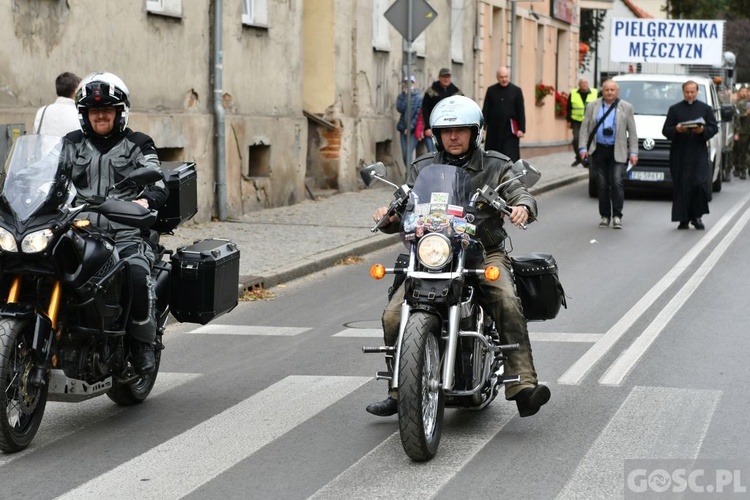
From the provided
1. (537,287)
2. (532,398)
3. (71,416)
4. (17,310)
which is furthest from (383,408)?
(17,310)

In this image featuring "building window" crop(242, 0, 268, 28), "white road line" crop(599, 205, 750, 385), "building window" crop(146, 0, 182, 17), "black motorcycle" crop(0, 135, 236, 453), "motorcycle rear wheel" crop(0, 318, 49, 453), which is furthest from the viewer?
"building window" crop(242, 0, 268, 28)

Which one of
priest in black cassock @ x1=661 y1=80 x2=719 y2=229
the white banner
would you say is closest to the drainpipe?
priest in black cassock @ x1=661 y1=80 x2=719 y2=229

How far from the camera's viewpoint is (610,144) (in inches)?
726

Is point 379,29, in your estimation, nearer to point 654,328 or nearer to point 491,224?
point 654,328

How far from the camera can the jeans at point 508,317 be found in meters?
6.82

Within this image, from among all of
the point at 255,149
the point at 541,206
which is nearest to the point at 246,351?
the point at 255,149

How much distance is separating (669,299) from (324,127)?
11846 millimetres

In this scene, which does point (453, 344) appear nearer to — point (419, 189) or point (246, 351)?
point (419, 189)

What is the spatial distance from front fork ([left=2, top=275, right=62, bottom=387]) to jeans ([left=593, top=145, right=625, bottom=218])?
12.7 meters

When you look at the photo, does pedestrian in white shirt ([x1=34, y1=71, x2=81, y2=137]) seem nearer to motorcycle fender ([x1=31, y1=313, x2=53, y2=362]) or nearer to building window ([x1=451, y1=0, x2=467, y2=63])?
motorcycle fender ([x1=31, y1=313, x2=53, y2=362])

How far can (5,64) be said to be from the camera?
45.6 ft

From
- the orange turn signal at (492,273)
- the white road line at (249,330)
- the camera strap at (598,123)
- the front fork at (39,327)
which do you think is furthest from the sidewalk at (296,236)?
the orange turn signal at (492,273)

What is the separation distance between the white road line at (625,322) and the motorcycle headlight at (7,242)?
341 centimetres

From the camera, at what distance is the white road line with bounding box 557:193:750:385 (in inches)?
335
